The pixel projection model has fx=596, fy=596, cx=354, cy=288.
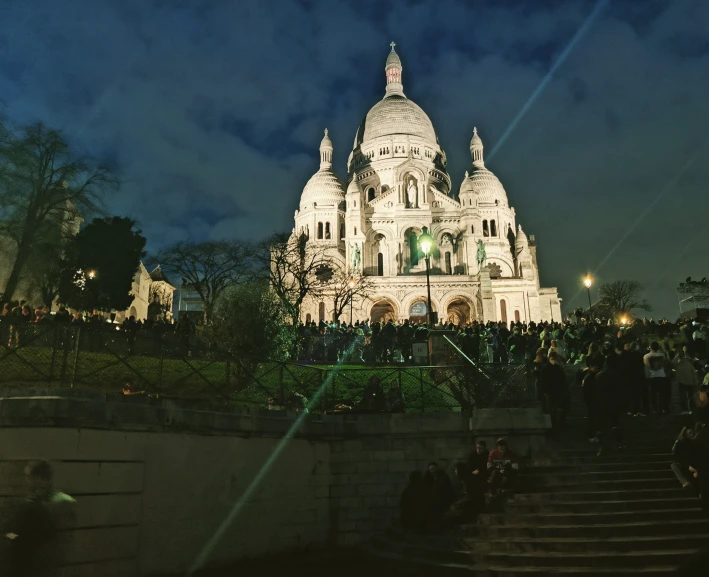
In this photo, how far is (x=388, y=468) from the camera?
10336 mm

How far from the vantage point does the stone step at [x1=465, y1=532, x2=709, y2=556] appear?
7141 mm

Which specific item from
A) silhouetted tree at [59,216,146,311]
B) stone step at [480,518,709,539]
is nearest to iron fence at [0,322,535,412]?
stone step at [480,518,709,539]

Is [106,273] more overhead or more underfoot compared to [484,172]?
more underfoot

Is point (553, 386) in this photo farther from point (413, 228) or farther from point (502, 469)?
point (413, 228)

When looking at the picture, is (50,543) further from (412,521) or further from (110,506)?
(412,521)

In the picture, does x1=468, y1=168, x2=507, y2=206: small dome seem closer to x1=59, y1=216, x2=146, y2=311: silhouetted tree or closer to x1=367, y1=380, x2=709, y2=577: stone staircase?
x1=59, y1=216, x2=146, y2=311: silhouetted tree

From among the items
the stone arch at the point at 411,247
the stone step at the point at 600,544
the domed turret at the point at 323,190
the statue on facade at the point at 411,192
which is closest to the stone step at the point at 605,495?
the stone step at the point at 600,544

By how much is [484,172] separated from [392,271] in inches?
919

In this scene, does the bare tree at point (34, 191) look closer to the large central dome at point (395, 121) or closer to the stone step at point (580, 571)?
the stone step at point (580, 571)

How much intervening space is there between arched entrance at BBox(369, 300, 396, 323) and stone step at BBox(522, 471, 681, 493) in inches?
1521

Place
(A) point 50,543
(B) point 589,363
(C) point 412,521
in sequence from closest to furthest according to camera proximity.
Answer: (A) point 50,543 < (C) point 412,521 < (B) point 589,363

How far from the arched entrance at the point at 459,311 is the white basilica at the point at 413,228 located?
0.08 m

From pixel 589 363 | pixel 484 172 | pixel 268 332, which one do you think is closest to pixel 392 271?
pixel 484 172

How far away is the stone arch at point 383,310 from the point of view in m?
46.9
